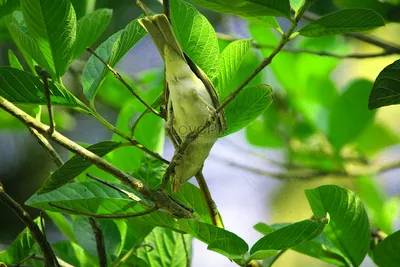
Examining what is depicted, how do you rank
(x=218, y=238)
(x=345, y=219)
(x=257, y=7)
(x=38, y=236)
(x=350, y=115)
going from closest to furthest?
(x=257, y=7) < (x=218, y=238) < (x=38, y=236) < (x=345, y=219) < (x=350, y=115)

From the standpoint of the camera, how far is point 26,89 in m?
1.32

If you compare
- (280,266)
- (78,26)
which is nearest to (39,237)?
(78,26)

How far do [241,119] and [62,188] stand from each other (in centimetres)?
45

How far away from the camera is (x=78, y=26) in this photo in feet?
5.22

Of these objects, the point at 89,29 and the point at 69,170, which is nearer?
the point at 69,170

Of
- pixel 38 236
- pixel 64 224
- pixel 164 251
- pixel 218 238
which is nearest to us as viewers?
pixel 218 238

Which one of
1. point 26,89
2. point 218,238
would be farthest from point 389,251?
point 26,89

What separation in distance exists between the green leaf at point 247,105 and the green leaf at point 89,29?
0.38m

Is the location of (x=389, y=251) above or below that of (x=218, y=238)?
below

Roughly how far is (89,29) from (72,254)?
1.98 feet

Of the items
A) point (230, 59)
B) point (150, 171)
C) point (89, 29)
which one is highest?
point (89, 29)

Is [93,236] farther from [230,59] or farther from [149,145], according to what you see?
[230,59]

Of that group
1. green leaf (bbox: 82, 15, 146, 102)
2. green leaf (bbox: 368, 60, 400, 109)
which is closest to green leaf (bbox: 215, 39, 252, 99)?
green leaf (bbox: 82, 15, 146, 102)

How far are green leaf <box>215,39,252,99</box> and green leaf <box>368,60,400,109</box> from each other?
1.00 feet
